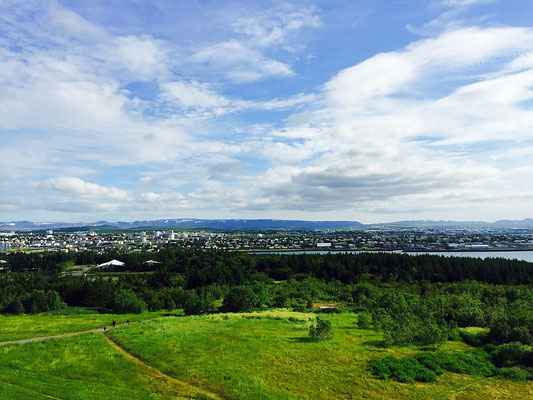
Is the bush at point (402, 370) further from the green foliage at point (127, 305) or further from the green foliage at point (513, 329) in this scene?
the green foliage at point (127, 305)

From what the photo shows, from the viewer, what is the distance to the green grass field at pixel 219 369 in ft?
97.3

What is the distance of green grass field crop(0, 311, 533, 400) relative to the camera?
29.7 metres

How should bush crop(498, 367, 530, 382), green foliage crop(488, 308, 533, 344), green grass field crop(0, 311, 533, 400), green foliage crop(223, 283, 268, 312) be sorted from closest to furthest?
green grass field crop(0, 311, 533, 400), bush crop(498, 367, 530, 382), green foliage crop(488, 308, 533, 344), green foliage crop(223, 283, 268, 312)

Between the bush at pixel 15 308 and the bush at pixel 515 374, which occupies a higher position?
the bush at pixel 515 374

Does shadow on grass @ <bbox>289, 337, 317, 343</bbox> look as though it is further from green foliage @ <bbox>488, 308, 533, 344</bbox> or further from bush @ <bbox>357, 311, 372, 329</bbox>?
green foliage @ <bbox>488, 308, 533, 344</bbox>

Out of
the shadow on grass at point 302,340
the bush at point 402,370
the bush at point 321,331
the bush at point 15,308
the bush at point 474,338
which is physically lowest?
the bush at point 15,308

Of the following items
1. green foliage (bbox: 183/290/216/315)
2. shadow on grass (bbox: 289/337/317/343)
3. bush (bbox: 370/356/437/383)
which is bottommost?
green foliage (bbox: 183/290/216/315)

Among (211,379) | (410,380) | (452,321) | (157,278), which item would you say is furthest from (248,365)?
(157,278)

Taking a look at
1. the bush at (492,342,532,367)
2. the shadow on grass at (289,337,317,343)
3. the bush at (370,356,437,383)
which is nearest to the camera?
the bush at (370,356,437,383)

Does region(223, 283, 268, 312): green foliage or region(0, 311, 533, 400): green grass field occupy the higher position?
region(0, 311, 533, 400): green grass field

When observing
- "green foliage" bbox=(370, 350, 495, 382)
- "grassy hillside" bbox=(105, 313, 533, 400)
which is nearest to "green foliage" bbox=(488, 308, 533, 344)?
"grassy hillside" bbox=(105, 313, 533, 400)

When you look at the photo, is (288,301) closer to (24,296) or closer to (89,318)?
(89,318)

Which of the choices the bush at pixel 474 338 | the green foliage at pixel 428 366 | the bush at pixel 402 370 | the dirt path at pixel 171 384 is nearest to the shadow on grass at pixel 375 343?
the green foliage at pixel 428 366

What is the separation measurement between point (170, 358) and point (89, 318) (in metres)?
37.1
